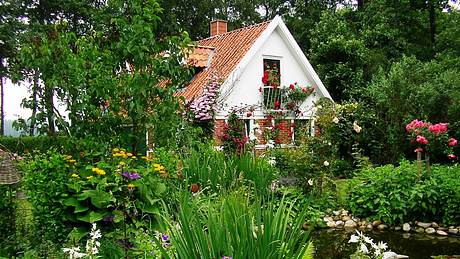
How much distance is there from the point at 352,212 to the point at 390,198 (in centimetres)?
82

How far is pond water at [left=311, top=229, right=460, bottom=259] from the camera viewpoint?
642 centimetres

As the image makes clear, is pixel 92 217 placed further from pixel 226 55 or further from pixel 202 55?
pixel 202 55

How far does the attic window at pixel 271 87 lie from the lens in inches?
614

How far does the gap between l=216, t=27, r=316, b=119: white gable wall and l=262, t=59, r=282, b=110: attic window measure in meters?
0.21

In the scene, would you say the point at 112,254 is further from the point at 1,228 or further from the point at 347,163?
the point at 347,163

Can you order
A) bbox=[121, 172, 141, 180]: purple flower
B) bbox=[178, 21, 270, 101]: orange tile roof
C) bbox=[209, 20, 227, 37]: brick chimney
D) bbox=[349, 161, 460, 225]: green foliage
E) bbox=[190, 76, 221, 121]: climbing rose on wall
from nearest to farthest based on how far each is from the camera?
1. bbox=[121, 172, 141, 180]: purple flower
2. bbox=[349, 161, 460, 225]: green foliage
3. bbox=[190, 76, 221, 121]: climbing rose on wall
4. bbox=[178, 21, 270, 101]: orange tile roof
5. bbox=[209, 20, 227, 37]: brick chimney

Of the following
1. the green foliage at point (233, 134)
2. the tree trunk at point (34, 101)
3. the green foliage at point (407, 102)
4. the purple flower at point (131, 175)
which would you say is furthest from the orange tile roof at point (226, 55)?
the purple flower at point (131, 175)

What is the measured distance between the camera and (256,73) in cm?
1577

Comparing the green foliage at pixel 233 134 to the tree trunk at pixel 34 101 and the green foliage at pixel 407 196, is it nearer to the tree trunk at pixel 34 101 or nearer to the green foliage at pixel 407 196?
the green foliage at pixel 407 196

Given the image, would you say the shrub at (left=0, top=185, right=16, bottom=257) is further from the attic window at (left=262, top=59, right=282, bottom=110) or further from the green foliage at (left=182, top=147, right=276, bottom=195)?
the attic window at (left=262, top=59, right=282, bottom=110)

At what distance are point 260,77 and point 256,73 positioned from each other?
0.75 feet

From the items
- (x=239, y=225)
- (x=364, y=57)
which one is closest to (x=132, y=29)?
(x=239, y=225)

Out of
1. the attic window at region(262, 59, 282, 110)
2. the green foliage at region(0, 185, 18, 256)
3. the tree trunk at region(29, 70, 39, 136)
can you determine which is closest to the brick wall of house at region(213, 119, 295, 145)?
the attic window at region(262, 59, 282, 110)

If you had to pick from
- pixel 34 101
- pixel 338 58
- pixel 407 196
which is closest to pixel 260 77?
pixel 338 58
